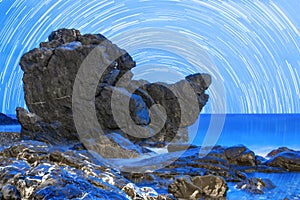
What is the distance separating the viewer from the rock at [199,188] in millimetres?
9523

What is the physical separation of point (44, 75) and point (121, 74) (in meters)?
6.31

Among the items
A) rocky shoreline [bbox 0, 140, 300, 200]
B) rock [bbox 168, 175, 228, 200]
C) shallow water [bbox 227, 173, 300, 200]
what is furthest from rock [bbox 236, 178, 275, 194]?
rock [bbox 168, 175, 228, 200]

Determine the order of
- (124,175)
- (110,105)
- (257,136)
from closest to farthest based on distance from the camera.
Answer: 1. (124,175)
2. (110,105)
3. (257,136)

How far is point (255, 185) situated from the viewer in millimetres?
11469

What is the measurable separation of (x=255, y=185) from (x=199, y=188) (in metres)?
2.81

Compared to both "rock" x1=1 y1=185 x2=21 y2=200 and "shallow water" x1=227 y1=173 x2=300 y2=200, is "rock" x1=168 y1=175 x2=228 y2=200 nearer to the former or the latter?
"shallow water" x1=227 y1=173 x2=300 y2=200

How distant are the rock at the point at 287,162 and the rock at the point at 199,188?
702cm

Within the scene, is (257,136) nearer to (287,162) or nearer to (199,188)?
(287,162)

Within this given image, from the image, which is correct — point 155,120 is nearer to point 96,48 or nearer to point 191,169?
point 96,48

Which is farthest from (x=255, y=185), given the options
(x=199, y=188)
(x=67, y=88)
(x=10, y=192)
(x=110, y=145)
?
(x=67, y=88)

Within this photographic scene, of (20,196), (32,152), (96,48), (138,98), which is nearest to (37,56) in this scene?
(96,48)

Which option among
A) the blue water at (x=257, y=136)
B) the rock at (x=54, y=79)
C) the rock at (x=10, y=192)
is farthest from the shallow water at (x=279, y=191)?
the rock at (x=54, y=79)

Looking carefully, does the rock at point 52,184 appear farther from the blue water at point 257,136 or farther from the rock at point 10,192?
the blue water at point 257,136

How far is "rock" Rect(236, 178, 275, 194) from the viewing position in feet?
35.5
